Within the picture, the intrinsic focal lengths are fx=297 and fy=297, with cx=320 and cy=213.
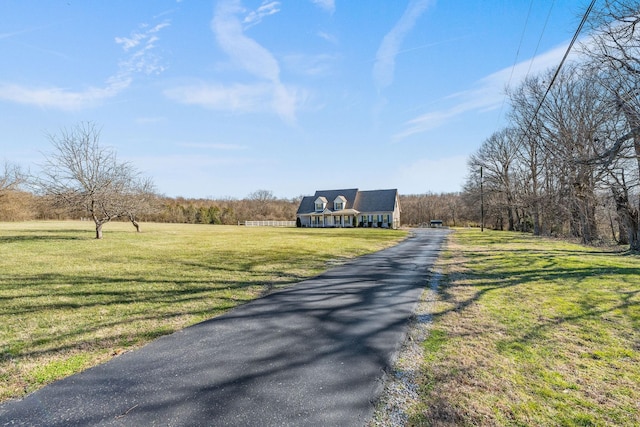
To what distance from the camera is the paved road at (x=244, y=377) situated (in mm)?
2600

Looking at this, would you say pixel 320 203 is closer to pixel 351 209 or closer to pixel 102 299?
pixel 351 209

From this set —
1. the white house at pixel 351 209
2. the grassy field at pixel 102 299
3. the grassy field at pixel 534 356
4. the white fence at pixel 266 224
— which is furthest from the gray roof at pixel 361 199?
the grassy field at pixel 534 356

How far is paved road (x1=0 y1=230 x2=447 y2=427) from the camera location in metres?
2.60

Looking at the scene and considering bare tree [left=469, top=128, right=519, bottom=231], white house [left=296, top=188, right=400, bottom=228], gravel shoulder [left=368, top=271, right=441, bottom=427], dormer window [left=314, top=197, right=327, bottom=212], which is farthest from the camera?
dormer window [left=314, top=197, right=327, bottom=212]

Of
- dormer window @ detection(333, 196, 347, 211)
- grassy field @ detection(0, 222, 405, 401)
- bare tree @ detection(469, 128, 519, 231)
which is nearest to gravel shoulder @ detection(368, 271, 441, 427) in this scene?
grassy field @ detection(0, 222, 405, 401)

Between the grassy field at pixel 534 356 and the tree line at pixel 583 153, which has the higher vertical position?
the tree line at pixel 583 153

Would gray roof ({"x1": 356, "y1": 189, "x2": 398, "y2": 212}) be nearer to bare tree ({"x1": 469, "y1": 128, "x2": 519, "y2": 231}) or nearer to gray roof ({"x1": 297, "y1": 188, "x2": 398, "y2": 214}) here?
gray roof ({"x1": 297, "y1": 188, "x2": 398, "y2": 214})

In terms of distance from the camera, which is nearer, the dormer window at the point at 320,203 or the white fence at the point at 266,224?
the dormer window at the point at 320,203

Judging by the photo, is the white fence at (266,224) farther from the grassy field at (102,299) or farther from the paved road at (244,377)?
the paved road at (244,377)

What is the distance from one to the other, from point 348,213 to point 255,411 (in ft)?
154

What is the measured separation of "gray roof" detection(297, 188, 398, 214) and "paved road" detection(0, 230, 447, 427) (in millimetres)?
44284

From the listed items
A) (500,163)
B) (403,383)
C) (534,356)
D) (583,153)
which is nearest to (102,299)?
(403,383)

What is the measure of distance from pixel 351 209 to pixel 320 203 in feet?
17.9

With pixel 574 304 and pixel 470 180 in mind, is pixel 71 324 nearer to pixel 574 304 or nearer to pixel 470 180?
pixel 574 304
